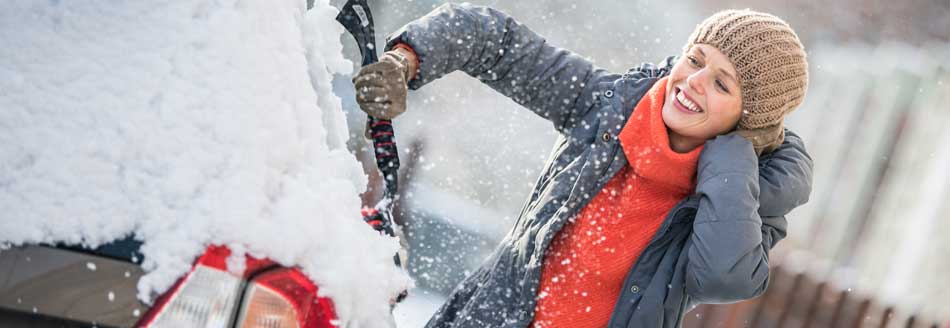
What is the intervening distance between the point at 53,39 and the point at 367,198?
5.71 m

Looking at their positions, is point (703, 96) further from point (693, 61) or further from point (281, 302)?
point (281, 302)

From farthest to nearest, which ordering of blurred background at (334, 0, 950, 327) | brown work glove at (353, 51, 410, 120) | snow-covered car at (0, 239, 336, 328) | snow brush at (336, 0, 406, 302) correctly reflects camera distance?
1. blurred background at (334, 0, 950, 327)
2. brown work glove at (353, 51, 410, 120)
3. snow brush at (336, 0, 406, 302)
4. snow-covered car at (0, 239, 336, 328)

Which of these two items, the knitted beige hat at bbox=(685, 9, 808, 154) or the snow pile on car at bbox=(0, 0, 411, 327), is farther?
the knitted beige hat at bbox=(685, 9, 808, 154)

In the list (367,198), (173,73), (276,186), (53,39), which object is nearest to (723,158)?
(276,186)

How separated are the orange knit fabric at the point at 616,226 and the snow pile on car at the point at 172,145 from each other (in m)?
0.94

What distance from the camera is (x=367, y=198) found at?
7074 mm

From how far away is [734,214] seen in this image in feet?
6.89

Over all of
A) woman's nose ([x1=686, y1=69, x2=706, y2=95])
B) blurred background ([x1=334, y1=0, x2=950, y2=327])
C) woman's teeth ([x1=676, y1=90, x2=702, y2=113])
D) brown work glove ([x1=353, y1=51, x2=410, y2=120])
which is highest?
brown work glove ([x1=353, y1=51, x2=410, y2=120])

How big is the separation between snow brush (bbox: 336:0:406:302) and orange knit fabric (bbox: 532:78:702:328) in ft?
1.96

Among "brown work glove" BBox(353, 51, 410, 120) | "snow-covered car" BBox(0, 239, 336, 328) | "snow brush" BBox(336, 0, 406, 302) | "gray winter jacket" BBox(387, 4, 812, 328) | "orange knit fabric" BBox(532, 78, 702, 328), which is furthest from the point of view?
"orange knit fabric" BBox(532, 78, 702, 328)

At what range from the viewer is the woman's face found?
87.4 inches

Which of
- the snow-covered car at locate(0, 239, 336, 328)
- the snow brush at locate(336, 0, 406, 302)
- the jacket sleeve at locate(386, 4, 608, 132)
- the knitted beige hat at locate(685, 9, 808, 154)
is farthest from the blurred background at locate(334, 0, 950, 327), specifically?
the snow-covered car at locate(0, 239, 336, 328)

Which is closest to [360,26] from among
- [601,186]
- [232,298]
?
[601,186]

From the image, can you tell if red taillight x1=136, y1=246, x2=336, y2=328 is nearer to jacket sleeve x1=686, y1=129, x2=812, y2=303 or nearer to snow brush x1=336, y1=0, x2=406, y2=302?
snow brush x1=336, y1=0, x2=406, y2=302
